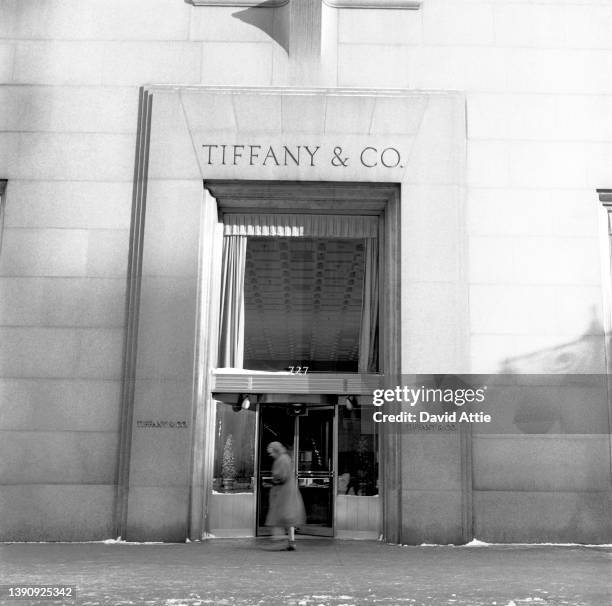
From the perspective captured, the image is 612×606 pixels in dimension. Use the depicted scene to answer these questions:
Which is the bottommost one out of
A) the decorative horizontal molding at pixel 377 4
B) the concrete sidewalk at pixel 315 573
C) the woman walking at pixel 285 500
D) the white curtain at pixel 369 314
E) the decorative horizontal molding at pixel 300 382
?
the concrete sidewalk at pixel 315 573

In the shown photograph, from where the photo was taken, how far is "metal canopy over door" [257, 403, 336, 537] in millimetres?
13359

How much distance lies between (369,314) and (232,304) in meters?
2.46

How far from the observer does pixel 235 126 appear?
13.2 m

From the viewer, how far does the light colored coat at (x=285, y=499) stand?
11.3 meters

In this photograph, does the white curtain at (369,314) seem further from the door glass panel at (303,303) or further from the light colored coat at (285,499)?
the light colored coat at (285,499)

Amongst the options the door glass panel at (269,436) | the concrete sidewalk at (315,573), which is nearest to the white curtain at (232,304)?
the door glass panel at (269,436)

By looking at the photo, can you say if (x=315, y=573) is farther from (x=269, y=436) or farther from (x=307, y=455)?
(x=269, y=436)

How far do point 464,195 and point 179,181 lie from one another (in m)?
4.91

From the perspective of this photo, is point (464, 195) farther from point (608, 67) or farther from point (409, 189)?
point (608, 67)

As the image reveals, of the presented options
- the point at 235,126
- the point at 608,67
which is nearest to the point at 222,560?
the point at 235,126

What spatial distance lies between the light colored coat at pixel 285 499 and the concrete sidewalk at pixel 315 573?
466 mm

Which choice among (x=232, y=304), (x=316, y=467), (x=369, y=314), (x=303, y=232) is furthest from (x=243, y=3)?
(x=316, y=467)

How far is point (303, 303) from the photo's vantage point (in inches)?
544

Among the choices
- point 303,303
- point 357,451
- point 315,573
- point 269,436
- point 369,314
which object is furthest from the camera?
point 303,303
